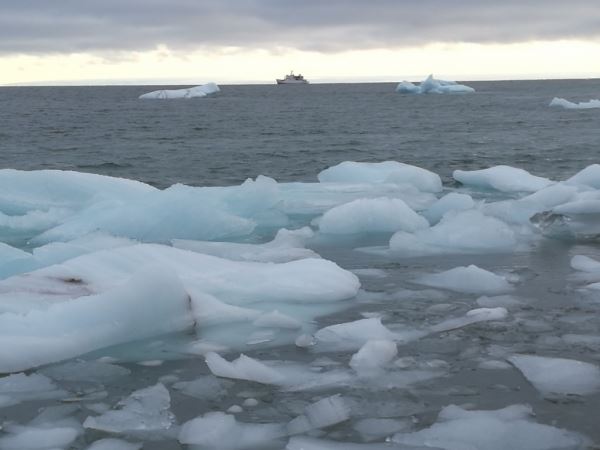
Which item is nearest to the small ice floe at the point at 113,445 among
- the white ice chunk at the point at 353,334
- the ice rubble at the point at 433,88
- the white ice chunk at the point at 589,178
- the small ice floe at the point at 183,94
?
the white ice chunk at the point at 353,334

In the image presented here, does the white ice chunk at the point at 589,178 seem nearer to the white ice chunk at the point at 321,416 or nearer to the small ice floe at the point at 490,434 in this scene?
the small ice floe at the point at 490,434

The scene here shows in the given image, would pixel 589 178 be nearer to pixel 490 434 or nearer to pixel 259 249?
pixel 259 249

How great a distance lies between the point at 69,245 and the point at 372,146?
17129 millimetres

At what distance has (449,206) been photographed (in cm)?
993

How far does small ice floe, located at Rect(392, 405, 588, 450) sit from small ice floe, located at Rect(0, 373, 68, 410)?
1.86m

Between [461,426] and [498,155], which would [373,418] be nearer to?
[461,426]

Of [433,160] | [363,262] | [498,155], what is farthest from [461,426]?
[498,155]

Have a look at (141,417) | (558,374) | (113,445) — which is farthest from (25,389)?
(558,374)

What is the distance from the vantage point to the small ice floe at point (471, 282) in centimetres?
619

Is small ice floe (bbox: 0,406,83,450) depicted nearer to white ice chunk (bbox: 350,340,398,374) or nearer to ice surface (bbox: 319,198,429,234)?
white ice chunk (bbox: 350,340,398,374)

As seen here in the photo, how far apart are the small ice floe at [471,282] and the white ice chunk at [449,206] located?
3.38 metres

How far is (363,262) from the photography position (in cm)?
748

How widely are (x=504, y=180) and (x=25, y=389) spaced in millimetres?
9808

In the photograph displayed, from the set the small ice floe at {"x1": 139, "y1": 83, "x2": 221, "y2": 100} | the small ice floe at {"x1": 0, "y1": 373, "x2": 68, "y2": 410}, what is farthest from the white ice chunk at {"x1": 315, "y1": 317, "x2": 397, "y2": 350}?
the small ice floe at {"x1": 139, "y1": 83, "x2": 221, "y2": 100}
